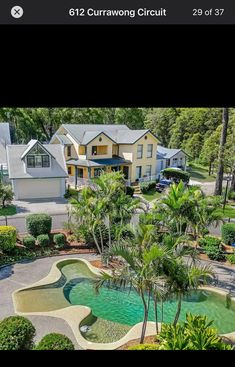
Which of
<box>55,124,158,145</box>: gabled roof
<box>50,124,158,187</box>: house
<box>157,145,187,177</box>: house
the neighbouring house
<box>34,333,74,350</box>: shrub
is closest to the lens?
<box>34,333,74,350</box>: shrub

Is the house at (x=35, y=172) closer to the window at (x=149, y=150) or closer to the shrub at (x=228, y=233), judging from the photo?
the window at (x=149, y=150)

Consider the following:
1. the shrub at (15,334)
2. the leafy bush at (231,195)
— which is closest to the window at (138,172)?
the leafy bush at (231,195)

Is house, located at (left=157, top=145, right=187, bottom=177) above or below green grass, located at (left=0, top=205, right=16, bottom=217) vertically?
above

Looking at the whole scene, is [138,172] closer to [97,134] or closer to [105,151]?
[105,151]

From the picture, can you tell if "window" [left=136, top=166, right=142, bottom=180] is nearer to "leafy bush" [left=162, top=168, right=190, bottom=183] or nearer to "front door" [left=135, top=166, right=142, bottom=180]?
"front door" [left=135, top=166, right=142, bottom=180]

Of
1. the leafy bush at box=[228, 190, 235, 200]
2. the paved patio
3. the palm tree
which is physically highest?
the palm tree

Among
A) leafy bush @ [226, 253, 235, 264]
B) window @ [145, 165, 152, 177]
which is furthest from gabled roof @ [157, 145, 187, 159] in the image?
leafy bush @ [226, 253, 235, 264]
